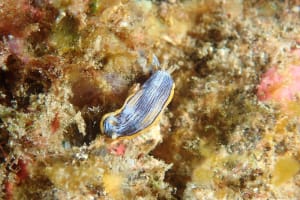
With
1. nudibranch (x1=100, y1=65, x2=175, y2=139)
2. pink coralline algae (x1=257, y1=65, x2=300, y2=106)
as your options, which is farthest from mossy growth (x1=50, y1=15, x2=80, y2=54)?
pink coralline algae (x1=257, y1=65, x2=300, y2=106)

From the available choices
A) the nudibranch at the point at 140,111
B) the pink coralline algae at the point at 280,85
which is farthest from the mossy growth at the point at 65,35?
the pink coralline algae at the point at 280,85

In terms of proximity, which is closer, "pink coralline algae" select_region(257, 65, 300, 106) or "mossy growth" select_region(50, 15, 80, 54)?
"mossy growth" select_region(50, 15, 80, 54)

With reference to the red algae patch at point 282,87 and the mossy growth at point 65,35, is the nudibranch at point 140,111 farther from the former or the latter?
the red algae patch at point 282,87

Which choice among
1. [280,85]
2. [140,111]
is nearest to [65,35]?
[140,111]

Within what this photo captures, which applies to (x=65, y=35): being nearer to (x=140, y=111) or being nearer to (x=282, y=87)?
(x=140, y=111)

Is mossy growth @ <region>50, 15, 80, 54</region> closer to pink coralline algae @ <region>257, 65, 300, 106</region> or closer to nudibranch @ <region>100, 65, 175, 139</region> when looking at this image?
nudibranch @ <region>100, 65, 175, 139</region>
